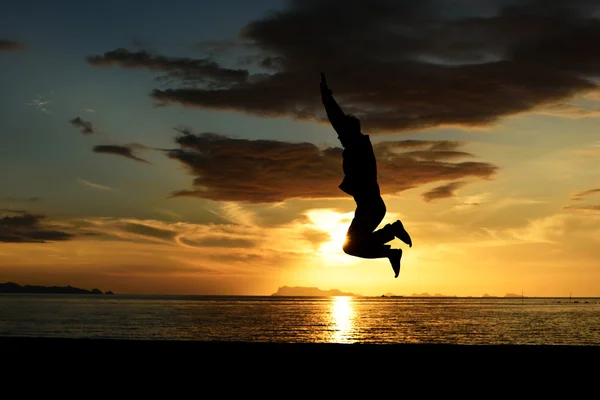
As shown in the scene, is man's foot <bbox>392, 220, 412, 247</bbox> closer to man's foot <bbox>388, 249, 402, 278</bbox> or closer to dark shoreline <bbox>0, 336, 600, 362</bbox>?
man's foot <bbox>388, 249, 402, 278</bbox>

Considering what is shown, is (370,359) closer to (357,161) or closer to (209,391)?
(209,391)

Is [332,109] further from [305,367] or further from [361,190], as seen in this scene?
[305,367]

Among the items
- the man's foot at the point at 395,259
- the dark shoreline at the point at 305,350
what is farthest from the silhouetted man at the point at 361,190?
the dark shoreline at the point at 305,350

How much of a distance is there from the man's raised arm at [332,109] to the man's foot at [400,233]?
6.15ft

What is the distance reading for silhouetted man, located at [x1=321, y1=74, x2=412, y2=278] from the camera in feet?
32.0

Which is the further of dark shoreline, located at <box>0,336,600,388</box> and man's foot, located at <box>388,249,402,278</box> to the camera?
man's foot, located at <box>388,249,402,278</box>

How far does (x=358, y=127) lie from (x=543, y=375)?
15.0ft

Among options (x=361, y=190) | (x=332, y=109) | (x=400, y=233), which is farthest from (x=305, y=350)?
(x=332, y=109)

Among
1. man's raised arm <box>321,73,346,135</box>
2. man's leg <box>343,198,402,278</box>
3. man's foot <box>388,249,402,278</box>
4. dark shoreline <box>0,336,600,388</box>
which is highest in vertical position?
man's raised arm <box>321,73,346,135</box>

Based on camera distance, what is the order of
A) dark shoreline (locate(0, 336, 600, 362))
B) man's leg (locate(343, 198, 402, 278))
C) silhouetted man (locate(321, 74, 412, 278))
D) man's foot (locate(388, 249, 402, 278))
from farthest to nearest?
man's foot (locate(388, 249, 402, 278)) → man's leg (locate(343, 198, 402, 278)) → silhouetted man (locate(321, 74, 412, 278)) → dark shoreline (locate(0, 336, 600, 362))

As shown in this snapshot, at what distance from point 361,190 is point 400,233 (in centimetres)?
103

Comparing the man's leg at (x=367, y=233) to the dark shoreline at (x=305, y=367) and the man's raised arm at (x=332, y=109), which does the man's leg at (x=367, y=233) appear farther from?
the dark shoreline at (x=305, y=367)

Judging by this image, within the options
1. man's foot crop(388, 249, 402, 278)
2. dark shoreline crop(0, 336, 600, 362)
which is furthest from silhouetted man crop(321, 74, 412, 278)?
dark shoreline crop(0, 336, 600, 362)

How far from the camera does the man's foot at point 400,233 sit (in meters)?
10.2
